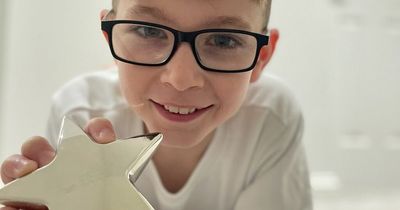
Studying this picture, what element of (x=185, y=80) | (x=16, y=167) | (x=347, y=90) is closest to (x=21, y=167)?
(x=16, y=167)

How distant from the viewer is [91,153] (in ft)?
1.06

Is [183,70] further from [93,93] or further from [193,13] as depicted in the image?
[93,93]

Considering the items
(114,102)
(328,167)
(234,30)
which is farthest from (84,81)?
(328,167)

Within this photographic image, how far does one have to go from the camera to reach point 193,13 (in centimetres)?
40

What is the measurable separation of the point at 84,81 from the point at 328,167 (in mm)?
539

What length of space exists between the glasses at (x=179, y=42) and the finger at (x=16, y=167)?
0.43ft

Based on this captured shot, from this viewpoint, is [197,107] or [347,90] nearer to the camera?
[197,107]

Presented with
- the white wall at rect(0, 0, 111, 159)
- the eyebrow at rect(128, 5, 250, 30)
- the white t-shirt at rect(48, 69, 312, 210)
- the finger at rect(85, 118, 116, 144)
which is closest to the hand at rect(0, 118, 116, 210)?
the finger at rect(85, 118, 116, 144)

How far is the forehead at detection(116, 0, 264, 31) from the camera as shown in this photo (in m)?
0.40

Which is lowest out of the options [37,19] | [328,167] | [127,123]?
[328,167]

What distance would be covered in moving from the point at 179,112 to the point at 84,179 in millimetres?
162

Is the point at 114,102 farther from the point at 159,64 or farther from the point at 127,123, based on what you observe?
the point at 159,64

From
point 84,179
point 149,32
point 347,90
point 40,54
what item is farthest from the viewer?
point 347,90

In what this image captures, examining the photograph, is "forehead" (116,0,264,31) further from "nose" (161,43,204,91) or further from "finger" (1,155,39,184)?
"finger" (1,155,39,184)
